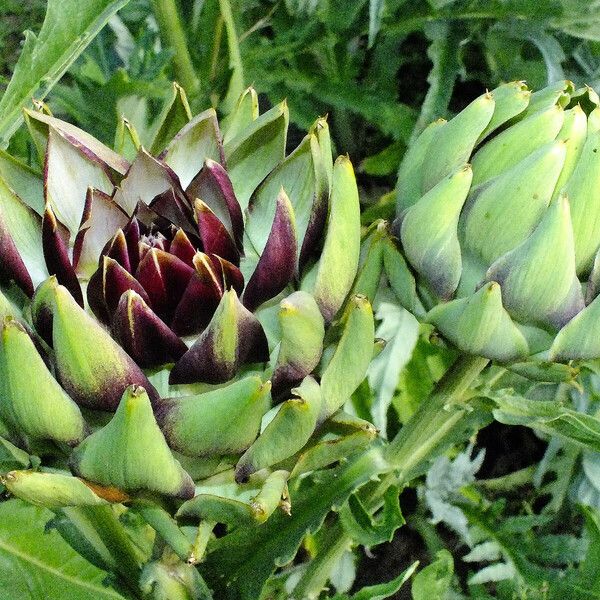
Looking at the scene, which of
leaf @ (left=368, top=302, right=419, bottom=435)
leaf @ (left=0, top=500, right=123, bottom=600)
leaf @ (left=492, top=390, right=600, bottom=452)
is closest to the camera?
leaf @ (left=492, top=390, right=600, bottom=452)

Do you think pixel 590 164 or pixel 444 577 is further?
pixel 444 577

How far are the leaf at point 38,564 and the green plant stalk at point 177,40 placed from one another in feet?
1.85

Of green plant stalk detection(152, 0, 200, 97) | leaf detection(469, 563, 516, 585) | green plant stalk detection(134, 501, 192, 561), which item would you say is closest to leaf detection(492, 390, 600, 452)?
green plant stalk detection(134, 501, 192, 561)

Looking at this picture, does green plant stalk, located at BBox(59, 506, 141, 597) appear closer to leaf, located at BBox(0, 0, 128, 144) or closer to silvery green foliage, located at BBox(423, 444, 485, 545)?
leaf, located at BBox(0, 0, 128, 144)

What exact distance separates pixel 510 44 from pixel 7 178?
81 centimetres

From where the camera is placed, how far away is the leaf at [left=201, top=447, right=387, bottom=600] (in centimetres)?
71

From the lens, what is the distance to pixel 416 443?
28.8 inches

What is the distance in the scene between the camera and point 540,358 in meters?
0.59

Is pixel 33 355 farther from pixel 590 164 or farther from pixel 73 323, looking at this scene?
pixel 590 164

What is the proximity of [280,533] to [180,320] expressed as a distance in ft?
0.82

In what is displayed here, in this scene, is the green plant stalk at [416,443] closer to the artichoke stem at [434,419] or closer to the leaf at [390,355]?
the artichoke stem at [434,419]

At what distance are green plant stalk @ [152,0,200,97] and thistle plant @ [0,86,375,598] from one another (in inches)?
17.0

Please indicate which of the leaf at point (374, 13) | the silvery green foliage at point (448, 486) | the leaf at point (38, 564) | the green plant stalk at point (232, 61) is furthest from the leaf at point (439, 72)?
the leaf at point (38, 564)

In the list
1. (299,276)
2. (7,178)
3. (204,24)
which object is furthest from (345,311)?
(204,24)
